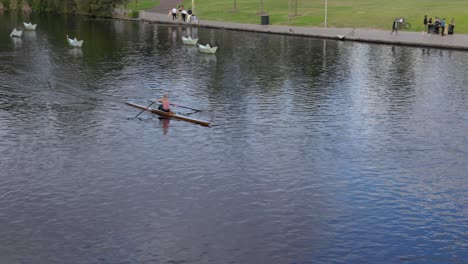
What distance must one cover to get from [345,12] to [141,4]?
176 feet

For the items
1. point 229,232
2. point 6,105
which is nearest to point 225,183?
point 229,232

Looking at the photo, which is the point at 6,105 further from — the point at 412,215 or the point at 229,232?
the point at 412,215

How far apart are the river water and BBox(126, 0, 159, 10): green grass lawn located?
67.7 m

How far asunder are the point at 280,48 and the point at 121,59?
1957 cm

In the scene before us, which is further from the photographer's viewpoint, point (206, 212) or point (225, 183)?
point (225, 183)

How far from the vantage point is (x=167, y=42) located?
80.3 meters

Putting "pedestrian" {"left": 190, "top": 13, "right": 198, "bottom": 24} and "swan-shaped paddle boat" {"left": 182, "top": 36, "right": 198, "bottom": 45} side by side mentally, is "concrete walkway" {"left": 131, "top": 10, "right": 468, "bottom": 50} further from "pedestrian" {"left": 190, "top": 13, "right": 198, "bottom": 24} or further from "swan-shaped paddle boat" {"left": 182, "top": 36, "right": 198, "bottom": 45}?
"swan-shaped paddle boat" {"left": 182, "top": 36, "right": 198, "bottom": 45}

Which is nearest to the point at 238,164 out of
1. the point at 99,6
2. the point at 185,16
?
the point at 185,16

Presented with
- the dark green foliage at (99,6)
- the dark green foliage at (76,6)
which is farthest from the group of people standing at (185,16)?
the dark green foliage at (76,6)

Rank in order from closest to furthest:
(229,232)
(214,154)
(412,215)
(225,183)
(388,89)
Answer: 1. (229,232)
2. (412,215)
3. (225,183)
4. (214,154)
5. (388,89)

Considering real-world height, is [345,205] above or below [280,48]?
below

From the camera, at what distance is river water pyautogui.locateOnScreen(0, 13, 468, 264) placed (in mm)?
24688

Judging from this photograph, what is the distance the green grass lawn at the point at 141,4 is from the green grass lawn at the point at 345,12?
37.8ft

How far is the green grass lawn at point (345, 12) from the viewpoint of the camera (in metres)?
87.9
